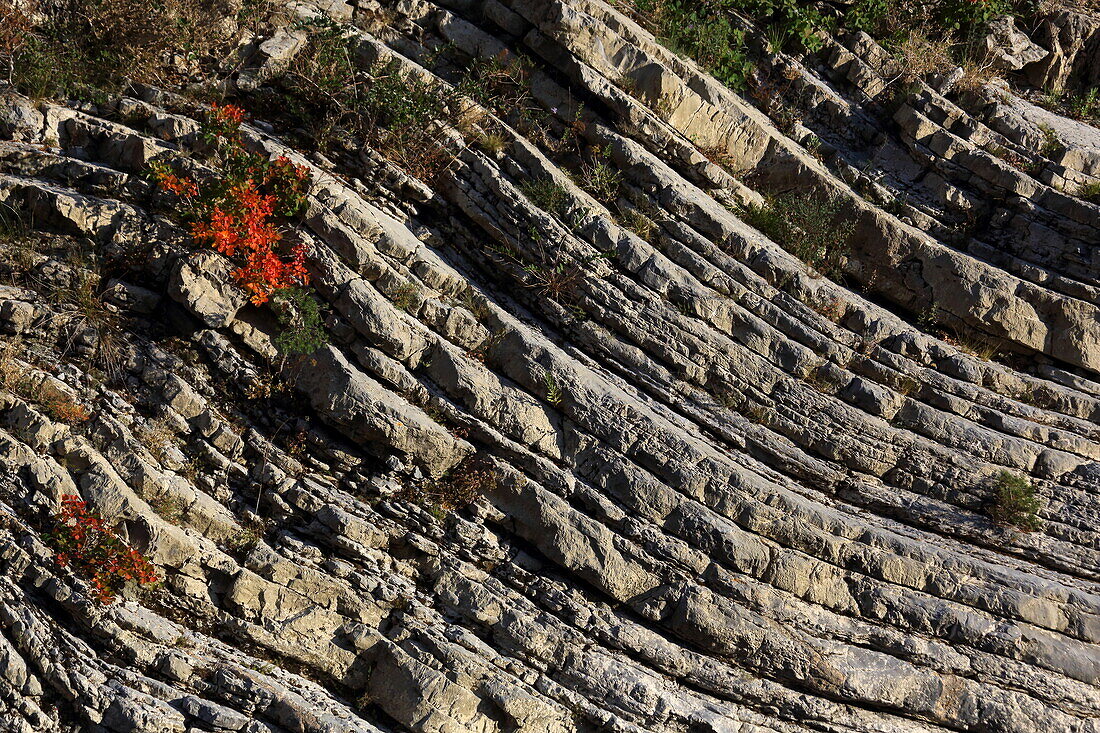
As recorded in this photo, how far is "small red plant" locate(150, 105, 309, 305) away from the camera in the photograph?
8.51 m

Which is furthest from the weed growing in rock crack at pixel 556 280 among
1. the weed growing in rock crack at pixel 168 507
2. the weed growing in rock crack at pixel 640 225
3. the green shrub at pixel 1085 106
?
the green shrub at pixel 1085 106

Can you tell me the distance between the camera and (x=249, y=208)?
8.70 metres

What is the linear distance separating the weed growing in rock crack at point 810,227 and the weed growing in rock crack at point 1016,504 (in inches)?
128

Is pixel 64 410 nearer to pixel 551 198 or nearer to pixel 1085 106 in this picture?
pixel 551 198

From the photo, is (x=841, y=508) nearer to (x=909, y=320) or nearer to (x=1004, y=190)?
(x=909, y=320)

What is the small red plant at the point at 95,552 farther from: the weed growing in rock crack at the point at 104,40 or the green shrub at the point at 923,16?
the green shrub at the point at 923,16

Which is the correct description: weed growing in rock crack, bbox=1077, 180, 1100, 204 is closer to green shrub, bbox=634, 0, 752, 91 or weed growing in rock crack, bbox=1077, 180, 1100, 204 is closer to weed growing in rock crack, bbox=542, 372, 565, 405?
green shrub, bbox=634, 0, 752, 91

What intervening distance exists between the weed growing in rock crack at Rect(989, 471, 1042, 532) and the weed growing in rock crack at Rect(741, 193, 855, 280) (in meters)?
3.26

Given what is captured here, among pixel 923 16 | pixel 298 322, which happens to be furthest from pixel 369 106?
pixel 923 16

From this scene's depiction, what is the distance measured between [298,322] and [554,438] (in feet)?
10.2

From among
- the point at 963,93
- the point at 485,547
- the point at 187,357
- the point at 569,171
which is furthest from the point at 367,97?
the point at 963,93

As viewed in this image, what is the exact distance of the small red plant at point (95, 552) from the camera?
7.28 metres

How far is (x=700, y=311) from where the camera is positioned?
9.41 m

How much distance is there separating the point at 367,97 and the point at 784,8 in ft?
21.5
